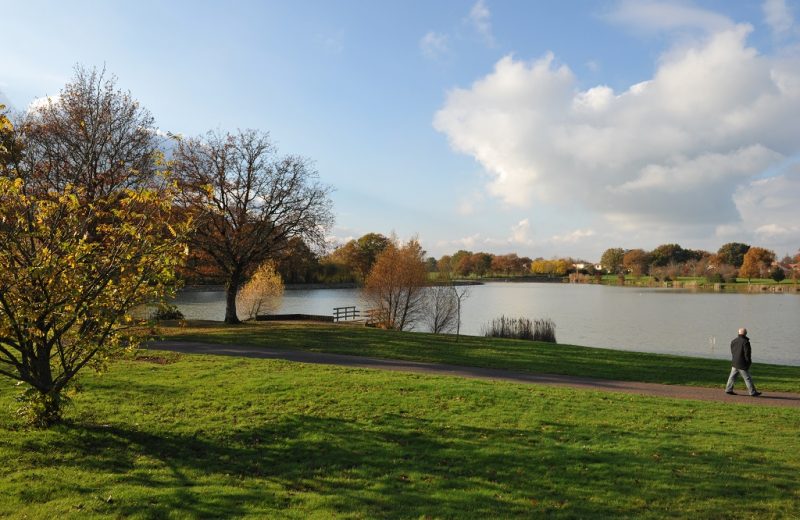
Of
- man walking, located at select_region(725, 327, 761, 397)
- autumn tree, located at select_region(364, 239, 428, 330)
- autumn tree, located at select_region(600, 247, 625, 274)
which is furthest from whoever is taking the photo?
autumn tree, located at select_region(600, 247, 625, 274)

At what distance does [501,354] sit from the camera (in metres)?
20.2

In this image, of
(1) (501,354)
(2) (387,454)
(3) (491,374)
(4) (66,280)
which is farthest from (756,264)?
(4) (66,280)

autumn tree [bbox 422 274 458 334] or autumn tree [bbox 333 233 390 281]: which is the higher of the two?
autumn tree [bbox 333 233 390 281]

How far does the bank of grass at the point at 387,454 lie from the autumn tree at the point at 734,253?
156809 mm

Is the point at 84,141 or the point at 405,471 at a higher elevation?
the point at 84,141

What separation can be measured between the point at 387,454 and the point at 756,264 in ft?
473

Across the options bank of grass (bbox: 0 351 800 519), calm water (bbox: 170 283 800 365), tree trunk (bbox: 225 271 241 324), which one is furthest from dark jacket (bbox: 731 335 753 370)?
tree trunk (bbox: 225 271 241 324)

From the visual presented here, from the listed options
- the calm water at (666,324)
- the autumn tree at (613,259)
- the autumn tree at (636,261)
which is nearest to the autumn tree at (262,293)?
the calm water at (666,324)

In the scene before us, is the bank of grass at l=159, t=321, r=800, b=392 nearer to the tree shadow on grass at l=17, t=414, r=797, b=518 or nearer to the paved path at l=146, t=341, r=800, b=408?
the paved path at l=146, t=341, r=800, b=408

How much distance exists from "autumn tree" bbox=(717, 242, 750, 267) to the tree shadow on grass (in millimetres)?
160550

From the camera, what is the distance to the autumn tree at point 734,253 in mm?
145625

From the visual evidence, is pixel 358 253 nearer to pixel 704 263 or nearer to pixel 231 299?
pixel 231 299

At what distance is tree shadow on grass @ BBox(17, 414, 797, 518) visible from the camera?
244 inches

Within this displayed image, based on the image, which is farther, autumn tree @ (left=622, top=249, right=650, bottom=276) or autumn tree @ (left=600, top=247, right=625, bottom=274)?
autumn tree @ (left=600, top=247, right=625, bottom=274)
